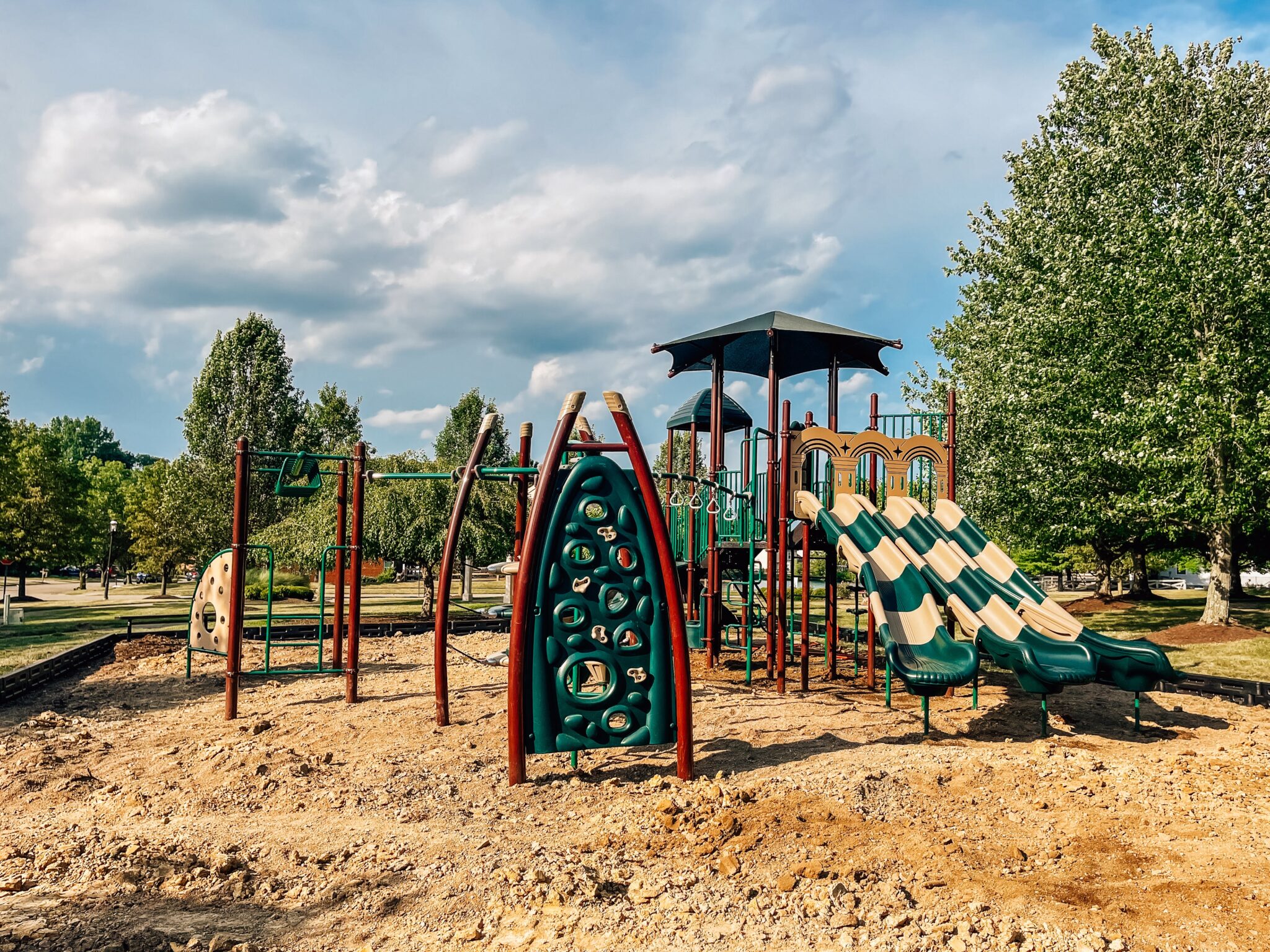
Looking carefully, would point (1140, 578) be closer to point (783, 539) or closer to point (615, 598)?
point (783, 539)

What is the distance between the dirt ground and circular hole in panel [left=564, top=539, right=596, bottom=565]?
1687 mm

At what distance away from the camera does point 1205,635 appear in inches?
636

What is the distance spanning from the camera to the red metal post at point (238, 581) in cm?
862

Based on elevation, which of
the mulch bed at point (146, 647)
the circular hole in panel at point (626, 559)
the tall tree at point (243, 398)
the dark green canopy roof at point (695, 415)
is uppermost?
the tall tree at point (243, 398)

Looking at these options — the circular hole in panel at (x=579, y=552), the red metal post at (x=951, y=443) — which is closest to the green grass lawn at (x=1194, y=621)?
the red metal post at (x=951, y=443)

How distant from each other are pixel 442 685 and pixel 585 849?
346 centimetres

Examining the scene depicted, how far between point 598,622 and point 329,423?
80.9ft

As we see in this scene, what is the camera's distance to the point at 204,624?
11.1 m

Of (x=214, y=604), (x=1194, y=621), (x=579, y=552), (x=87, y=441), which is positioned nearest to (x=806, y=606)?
(x=579, y=552)

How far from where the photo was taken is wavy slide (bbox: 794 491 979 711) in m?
7.55

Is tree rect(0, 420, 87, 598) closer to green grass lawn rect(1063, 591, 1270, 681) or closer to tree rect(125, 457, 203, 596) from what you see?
tree rect(125, 457, 203, 596)

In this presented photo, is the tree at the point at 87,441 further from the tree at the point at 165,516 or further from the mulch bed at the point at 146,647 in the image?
the mulch bed at the point at 146,647

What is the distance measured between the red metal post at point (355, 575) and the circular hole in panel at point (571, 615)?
3689 millimetres

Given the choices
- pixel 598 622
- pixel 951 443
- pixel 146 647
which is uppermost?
pixel 951 443
